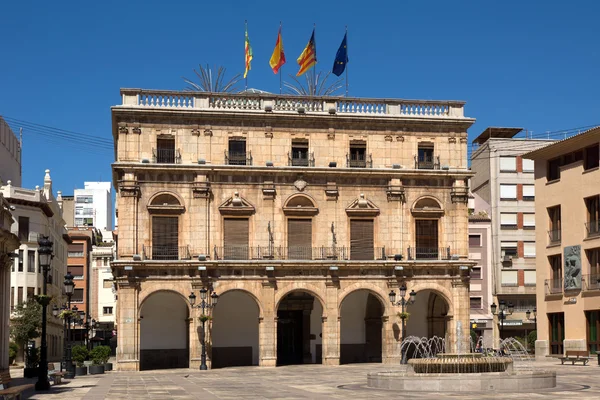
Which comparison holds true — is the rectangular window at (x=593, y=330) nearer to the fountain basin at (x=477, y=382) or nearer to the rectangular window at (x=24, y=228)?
the fountain basin at (x=477, y=382)

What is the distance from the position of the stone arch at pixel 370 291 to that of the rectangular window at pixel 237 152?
→ 29.3ft

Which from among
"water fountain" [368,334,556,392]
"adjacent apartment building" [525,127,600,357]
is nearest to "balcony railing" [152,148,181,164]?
"adjacent apartment building" [525,127,600,357]

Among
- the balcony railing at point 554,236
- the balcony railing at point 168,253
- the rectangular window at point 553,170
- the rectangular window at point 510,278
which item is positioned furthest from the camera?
the rectangular window at point 510,278

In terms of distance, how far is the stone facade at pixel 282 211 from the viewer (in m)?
48.5

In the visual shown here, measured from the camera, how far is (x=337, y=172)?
165ft

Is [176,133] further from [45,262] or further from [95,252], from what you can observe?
[95,252]

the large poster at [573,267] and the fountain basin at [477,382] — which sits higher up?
the large poster at [573,267]

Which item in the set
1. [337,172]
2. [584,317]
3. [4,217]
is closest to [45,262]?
[4,217]

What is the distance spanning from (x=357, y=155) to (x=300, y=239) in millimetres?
5816

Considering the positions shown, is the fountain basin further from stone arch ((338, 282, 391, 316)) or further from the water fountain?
stone arch ((338, 282, 391, 316))

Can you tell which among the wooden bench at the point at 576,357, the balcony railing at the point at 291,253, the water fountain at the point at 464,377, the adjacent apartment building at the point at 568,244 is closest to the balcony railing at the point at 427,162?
the balcony railing at the point at 291,253

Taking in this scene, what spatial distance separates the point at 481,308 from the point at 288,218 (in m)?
29.2

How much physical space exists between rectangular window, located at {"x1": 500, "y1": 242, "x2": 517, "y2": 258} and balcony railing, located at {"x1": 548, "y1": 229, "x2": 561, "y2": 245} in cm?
1832

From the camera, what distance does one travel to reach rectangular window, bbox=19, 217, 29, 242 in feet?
231
